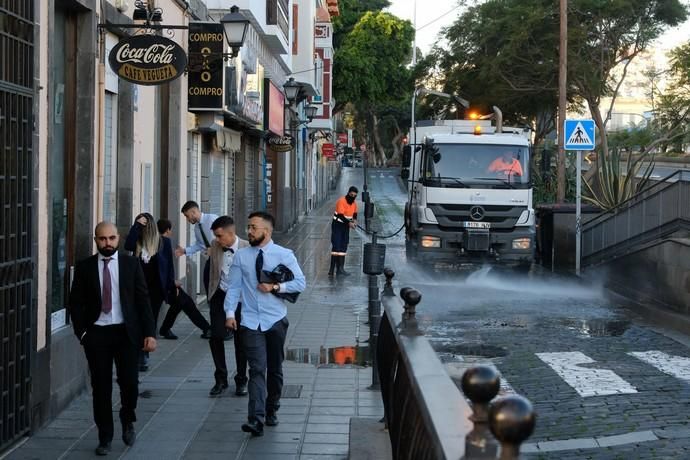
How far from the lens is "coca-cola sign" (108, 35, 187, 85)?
10.6m

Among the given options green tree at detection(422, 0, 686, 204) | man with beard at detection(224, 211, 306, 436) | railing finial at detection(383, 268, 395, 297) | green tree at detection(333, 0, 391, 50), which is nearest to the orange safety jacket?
railing finial at detection(383, 268, 395, 297)

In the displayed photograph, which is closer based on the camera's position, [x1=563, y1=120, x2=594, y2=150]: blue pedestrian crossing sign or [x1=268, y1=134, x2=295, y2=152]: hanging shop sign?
[x1=563, y1=120, x2=594, y2=150]: blue pedestrian crossing sign

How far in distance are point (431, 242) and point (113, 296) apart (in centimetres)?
1433

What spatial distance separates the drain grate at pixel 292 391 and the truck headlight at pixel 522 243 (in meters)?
11.9

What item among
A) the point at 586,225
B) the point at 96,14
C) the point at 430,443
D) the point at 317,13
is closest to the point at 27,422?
the point at 96,14

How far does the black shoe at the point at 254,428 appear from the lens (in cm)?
802

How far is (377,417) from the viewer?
8742 millimetres

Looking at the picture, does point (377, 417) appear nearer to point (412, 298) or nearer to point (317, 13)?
point (412, 298)

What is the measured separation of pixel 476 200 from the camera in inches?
840

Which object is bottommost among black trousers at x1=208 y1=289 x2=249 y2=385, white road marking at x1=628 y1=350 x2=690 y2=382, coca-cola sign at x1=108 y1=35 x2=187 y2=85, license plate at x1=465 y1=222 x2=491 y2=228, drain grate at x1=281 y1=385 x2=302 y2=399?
drain grate at x1=281 y1=385 x2=302 y2=399

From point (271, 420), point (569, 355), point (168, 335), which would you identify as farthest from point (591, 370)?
point (168, 335)

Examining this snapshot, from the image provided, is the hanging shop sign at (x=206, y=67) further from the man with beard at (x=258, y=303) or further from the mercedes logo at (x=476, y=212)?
the man with beard at (x=258, y=303)

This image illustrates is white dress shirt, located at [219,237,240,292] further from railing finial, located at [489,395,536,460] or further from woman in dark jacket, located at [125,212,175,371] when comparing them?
railing finial, located at [489,395,536,460]

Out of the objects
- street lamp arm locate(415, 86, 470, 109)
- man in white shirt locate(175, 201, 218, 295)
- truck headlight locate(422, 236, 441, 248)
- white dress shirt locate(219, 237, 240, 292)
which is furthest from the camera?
street lamp arm locate(415, 86, 470, 109)
